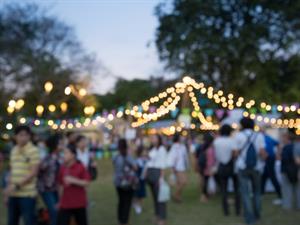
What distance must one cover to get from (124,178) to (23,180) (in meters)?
1.99

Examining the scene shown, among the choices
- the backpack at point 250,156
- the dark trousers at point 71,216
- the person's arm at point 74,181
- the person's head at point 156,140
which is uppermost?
the person's head at point 156,140

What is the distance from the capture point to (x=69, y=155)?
6.07 m

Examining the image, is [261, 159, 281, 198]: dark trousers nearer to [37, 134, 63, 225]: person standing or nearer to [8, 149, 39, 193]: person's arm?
[37, 134, 63, 225]: person standing

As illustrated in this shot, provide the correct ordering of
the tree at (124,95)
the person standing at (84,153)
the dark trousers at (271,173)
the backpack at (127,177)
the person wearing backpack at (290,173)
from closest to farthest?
the backpack at (127,177), the person standing at (84,153), the person wearing backpack at (290,173), the dark trousers at (271,173), the tree at (124,95)

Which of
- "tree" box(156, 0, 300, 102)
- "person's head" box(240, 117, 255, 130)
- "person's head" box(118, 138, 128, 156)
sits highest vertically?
"tree" box(156, 0, 300, 102)

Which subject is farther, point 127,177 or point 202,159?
point 202,159

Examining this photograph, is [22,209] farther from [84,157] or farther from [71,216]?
[84,157]

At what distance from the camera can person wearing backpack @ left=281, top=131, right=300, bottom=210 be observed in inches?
344

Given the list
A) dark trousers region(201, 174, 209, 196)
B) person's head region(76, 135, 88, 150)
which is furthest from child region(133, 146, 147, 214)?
person's head region(76, 135, 88, 150)

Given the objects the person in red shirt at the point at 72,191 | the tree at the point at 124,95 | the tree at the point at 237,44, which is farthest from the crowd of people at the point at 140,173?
the tree at the point at 124,95

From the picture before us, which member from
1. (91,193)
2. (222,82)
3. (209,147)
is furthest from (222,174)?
(222,82)

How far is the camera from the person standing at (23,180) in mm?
5930

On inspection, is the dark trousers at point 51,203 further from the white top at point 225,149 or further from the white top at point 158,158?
the white top at point 225,149

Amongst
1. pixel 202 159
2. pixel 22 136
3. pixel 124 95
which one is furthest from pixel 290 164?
pixel 124 95
